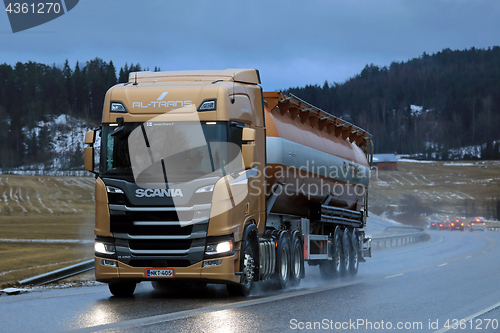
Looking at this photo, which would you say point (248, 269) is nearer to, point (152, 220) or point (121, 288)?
point (152, 220)

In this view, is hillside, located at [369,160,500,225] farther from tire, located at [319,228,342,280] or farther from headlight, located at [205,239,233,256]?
headlight, located at [205,239,233,256]

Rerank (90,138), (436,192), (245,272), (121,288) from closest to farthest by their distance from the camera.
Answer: (90,138), (245,272), (121,288), (436,192)

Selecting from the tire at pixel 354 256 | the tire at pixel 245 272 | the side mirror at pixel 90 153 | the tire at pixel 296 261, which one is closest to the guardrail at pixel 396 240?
the tire at pixel 354 256

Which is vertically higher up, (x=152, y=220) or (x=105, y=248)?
(x=152, y=220)

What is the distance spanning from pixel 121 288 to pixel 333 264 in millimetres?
7479

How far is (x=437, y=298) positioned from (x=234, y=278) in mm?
3783

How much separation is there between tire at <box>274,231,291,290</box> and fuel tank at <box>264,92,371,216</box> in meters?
0.63

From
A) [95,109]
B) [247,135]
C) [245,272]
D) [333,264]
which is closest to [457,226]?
[333,264]

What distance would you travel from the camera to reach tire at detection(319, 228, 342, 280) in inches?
688

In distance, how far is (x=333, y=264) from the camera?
17.5m

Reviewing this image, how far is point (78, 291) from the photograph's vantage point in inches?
500

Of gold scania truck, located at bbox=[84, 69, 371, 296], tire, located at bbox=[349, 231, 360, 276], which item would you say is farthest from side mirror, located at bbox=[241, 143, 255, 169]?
tire, located at bbox=[349, 231, 360, 276]

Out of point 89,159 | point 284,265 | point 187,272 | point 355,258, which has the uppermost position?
point 89,159

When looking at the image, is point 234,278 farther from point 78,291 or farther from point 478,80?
point 478,80
